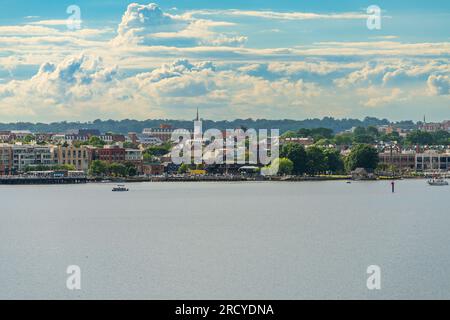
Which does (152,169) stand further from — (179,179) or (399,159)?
(399,159)

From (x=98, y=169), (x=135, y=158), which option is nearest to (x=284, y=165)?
(x=98, y=169)

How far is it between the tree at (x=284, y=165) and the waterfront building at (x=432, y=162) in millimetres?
22150

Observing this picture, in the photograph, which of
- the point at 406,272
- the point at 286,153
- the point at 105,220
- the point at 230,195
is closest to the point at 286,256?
the point at 406,272

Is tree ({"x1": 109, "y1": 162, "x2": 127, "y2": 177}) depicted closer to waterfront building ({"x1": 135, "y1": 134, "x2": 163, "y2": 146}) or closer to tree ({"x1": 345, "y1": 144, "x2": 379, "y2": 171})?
tree ({"x1": 345, "y1": 144, "x2": 379, "y2": 171})

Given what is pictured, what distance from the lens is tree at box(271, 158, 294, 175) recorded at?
8750 centimetres

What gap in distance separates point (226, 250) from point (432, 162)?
3184 inches

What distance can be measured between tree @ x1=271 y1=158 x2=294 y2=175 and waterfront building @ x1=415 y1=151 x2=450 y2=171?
72.7 feet

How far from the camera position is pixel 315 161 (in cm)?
8912

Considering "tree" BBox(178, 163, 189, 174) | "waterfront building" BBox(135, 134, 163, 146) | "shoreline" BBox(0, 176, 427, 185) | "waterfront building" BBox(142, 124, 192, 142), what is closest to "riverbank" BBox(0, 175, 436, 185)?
"shoreline" BBox(0, 176, 427, 185)
